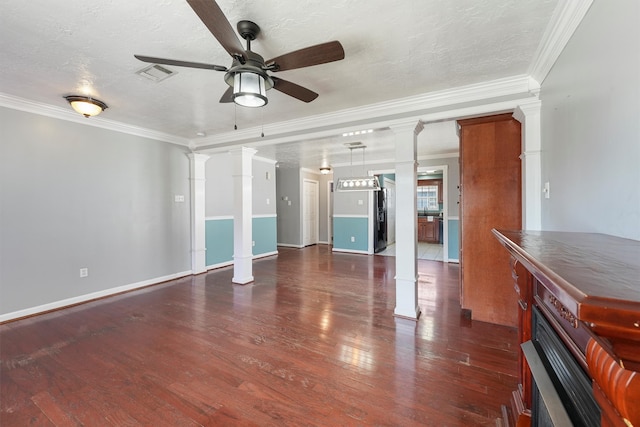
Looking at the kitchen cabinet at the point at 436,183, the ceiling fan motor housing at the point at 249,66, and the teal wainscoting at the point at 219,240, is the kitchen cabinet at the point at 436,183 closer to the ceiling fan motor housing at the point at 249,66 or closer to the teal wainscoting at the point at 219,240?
the teal wainscoting at the point at 219,240

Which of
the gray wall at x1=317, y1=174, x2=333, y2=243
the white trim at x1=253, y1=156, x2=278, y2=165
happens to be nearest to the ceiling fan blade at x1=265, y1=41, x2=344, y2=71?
the white trim at x1=253, y1=156, x2=278, y2=165

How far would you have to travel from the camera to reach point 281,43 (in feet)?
6.06

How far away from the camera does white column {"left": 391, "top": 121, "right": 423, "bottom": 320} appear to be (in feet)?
9.23

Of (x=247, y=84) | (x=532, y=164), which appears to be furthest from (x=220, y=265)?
(x=532, y=164)

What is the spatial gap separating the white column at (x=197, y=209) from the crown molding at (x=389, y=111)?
854 mm

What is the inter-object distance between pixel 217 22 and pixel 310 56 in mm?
511

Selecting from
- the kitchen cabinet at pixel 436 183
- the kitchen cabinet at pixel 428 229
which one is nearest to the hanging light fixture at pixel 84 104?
the kitchen cabinet at pixel 428 229

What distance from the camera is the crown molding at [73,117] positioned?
2831mm

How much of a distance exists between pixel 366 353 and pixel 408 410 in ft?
2.04

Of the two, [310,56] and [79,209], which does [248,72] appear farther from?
[79,209]

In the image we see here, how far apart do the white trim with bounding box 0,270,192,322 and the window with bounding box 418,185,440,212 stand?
7943 millimetres

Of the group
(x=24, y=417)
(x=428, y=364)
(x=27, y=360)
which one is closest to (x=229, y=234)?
(x=27, y=360)

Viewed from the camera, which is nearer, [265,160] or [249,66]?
[249,66]

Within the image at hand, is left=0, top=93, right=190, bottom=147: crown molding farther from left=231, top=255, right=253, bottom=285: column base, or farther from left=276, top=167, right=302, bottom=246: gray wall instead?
left=276, top=167, right=302, bottom=246: gray wall
